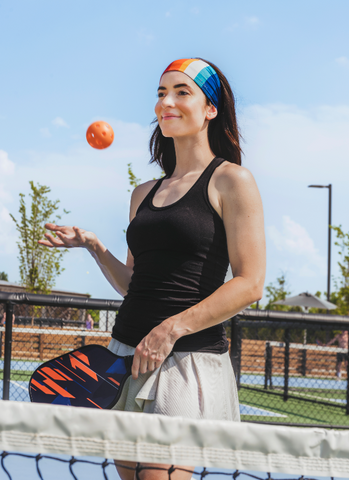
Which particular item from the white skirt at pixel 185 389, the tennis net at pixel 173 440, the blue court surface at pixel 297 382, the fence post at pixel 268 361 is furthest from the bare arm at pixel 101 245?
the blue court surface at pixel 297 382

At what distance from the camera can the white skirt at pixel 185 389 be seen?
1.42m

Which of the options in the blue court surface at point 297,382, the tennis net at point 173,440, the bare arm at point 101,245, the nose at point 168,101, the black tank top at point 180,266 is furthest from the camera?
the blue court surface at point 297,382

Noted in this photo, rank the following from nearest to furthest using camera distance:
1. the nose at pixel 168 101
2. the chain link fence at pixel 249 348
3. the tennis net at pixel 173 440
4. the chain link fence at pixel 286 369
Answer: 1. the tennis net at pixel 173 440
2. the nose at pixel 168 101
3. the chain link fence at pixel 249 348
4. the chain link fence at pixel 286 369

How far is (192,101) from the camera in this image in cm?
169

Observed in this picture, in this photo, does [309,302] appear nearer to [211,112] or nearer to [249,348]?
[249,348]

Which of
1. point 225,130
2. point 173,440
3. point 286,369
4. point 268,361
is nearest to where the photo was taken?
point 173,440

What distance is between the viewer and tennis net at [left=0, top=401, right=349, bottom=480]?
119 cm

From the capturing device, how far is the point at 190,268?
1.53m

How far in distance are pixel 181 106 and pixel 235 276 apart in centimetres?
62

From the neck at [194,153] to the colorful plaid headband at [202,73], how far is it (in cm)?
14

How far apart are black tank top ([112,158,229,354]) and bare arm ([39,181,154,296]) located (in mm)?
333

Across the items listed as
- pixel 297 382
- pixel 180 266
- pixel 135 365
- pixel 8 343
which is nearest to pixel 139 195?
pixel 180 266

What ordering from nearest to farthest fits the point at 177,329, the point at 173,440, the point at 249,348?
the point at 173,440
the point at 177,329
the point at 249,348

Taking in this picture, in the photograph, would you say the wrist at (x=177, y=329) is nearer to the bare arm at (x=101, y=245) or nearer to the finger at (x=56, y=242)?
the bare arm at (x=101, y=245)
